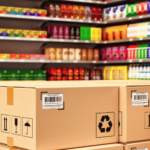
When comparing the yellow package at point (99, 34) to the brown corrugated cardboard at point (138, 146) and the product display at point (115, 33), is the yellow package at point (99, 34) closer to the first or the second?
the product display at point (115, 33)

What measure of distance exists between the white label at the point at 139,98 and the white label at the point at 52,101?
34cm

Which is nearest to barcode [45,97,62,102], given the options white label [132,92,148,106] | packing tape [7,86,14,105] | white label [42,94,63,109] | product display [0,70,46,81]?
white label [42,94,63,109]

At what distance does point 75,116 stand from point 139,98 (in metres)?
0.32

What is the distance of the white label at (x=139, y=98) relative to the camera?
121 cm

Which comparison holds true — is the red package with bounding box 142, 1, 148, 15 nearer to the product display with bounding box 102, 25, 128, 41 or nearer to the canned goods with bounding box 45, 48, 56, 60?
the product display with bounding box 102, 25, 128, 41

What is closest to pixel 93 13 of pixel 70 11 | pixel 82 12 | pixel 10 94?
pixel 82 12

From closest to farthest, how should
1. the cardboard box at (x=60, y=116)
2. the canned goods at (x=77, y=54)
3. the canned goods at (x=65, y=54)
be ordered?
the cardboard box at (x=60, y=116), the canned goods at (x=65, y=54), the canned goods at (x=77, y=54)

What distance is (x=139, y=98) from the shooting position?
4.08ft

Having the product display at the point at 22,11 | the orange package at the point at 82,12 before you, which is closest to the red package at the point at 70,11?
the orange package at the point at 82,12

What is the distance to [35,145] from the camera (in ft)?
3.26

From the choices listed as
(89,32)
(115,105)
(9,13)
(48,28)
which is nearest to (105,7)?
(89,32)

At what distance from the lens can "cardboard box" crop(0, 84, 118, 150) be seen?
101cm

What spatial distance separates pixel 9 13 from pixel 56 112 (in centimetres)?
398

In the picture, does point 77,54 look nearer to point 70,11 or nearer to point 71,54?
point 71,54
